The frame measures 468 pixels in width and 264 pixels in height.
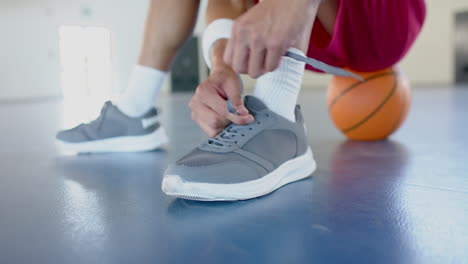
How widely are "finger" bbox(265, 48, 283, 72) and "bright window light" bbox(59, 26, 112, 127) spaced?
7797mm

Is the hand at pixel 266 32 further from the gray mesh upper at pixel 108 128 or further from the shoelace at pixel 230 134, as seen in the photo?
the gray mesh upper at pixel 108 128

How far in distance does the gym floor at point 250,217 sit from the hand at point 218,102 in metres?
0.16

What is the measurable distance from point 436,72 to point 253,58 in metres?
9.20

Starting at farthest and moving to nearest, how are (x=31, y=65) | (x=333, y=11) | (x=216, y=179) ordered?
(x=31, y=65) < (x=333, y=11) < (x=216, y=179)

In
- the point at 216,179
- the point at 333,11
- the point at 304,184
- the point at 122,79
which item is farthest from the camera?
the point at 122,79

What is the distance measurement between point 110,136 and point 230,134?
0.69 metres

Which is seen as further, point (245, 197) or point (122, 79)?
point (122, 79)

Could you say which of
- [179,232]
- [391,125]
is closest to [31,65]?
[391,125]

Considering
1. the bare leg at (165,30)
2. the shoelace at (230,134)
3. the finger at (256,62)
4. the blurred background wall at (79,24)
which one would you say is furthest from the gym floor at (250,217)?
the blurred background wall at (79,24)

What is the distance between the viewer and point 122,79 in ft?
28.7

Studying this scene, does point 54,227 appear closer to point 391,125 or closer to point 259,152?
point 259,152

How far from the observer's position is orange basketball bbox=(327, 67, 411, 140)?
149cm

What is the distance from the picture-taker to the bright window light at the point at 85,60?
8.18m

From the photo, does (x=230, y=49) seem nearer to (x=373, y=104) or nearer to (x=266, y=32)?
(x=266, y=32)
